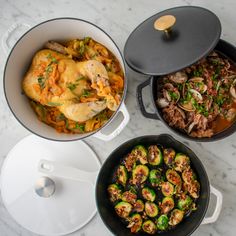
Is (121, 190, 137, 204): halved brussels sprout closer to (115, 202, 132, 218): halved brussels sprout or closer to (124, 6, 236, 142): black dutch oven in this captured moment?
(115, 202, 132, 218): halved brussels sprout

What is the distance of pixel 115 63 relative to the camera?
1259mm

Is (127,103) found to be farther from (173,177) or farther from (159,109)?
(173,177)

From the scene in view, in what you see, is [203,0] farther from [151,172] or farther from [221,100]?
[151,172]

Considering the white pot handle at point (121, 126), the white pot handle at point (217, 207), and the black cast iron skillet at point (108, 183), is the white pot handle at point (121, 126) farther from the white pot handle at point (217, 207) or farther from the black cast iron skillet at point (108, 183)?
the white pot handle at point (217, 207)

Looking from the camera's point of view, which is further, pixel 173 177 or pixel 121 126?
pixel 173 177

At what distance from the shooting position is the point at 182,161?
4.15 ft

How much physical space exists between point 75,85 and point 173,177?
0.40 metres

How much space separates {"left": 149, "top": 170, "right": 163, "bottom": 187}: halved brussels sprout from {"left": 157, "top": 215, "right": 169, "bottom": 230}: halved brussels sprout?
0.10 m

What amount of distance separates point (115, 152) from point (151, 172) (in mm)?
136

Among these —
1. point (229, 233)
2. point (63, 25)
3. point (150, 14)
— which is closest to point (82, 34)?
point (63, 25)

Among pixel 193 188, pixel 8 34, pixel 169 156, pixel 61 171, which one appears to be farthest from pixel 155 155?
pixel 8 34

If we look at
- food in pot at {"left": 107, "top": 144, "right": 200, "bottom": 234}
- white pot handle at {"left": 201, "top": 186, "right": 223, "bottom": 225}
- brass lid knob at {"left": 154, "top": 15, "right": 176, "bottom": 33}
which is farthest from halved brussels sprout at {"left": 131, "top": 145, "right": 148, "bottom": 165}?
brass lid knob at {"left": 154, "top": 15, "right": 176, "bottom": 33}

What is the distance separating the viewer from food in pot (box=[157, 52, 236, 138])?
4.00 feet

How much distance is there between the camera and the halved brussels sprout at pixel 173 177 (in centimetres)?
127
